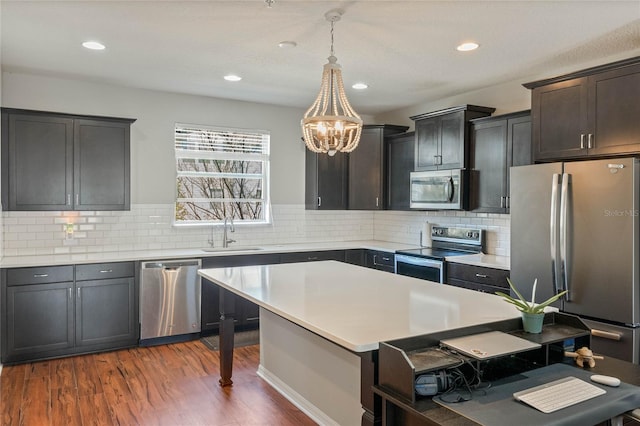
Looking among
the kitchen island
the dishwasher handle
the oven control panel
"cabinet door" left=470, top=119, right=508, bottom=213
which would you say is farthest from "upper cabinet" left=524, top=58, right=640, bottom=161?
the dishwasher handle

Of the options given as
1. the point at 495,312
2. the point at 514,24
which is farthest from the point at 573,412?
the point at 514,24

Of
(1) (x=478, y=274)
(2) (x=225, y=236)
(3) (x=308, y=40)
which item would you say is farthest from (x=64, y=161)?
(1) (x=478, y=274)

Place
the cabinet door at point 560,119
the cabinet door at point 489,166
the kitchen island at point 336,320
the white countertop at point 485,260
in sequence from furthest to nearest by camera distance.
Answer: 1. the cabinet door at point 489,166
2. the white countertop at point 485,260
3. the cabinet door at point 560,119
4. the kitchen island at point 336,320

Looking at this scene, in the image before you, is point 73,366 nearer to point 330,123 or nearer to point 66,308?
point 66,308

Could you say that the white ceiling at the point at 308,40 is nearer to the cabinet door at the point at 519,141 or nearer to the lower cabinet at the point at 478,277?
the cabinet door at the point at 519,141

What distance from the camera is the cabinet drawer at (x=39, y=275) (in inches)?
158

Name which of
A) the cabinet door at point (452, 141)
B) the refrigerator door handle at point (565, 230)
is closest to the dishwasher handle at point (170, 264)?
the cabinet door at point (452, 141)

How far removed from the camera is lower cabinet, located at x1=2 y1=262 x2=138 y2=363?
402cm

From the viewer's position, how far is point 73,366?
4.05 meters

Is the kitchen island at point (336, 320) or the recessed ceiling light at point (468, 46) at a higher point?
the recessed ceiling light at point (468, 46)

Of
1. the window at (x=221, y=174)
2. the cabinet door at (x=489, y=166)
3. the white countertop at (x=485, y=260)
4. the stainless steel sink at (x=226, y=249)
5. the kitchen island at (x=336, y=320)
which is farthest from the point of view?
the window at (x=221, y=174)

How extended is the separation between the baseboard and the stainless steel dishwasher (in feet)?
4.10

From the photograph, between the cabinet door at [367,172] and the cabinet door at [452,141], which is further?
the cabinet door at [367,172]

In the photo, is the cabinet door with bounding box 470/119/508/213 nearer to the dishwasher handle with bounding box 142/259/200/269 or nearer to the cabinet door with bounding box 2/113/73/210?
the dishwasher handle with bounding box 142/259/200/269
